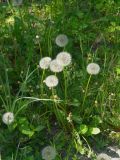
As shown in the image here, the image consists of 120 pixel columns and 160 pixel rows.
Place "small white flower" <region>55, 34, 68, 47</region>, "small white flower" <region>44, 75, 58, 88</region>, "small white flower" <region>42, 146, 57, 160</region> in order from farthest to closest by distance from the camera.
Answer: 1. "small white flower" <region>55, 34, 68, 47</region>
2. "small white flower" <region>44, 75, 58, 88</region>
3. "small white flower" <region>42, 146, 57, 160</region>

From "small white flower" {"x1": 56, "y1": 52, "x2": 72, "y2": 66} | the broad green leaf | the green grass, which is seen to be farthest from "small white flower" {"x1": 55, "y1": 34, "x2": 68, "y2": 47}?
the broad green leaf

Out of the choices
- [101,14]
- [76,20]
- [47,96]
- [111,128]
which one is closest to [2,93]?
[47,96]

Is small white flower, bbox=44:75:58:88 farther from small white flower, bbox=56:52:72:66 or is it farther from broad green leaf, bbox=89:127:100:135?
broad green leaf, bbox=89:127:100:135

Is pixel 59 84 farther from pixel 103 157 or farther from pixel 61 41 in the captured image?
pixel 103 157

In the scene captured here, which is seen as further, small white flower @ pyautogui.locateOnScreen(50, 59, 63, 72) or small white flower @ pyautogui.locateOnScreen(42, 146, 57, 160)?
small white flower @ pyautogui.locateOnScreen(50, 59, 63, 72)

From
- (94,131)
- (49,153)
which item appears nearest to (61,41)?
(94,131)

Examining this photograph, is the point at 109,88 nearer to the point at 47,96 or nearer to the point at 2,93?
the point at 47,96
